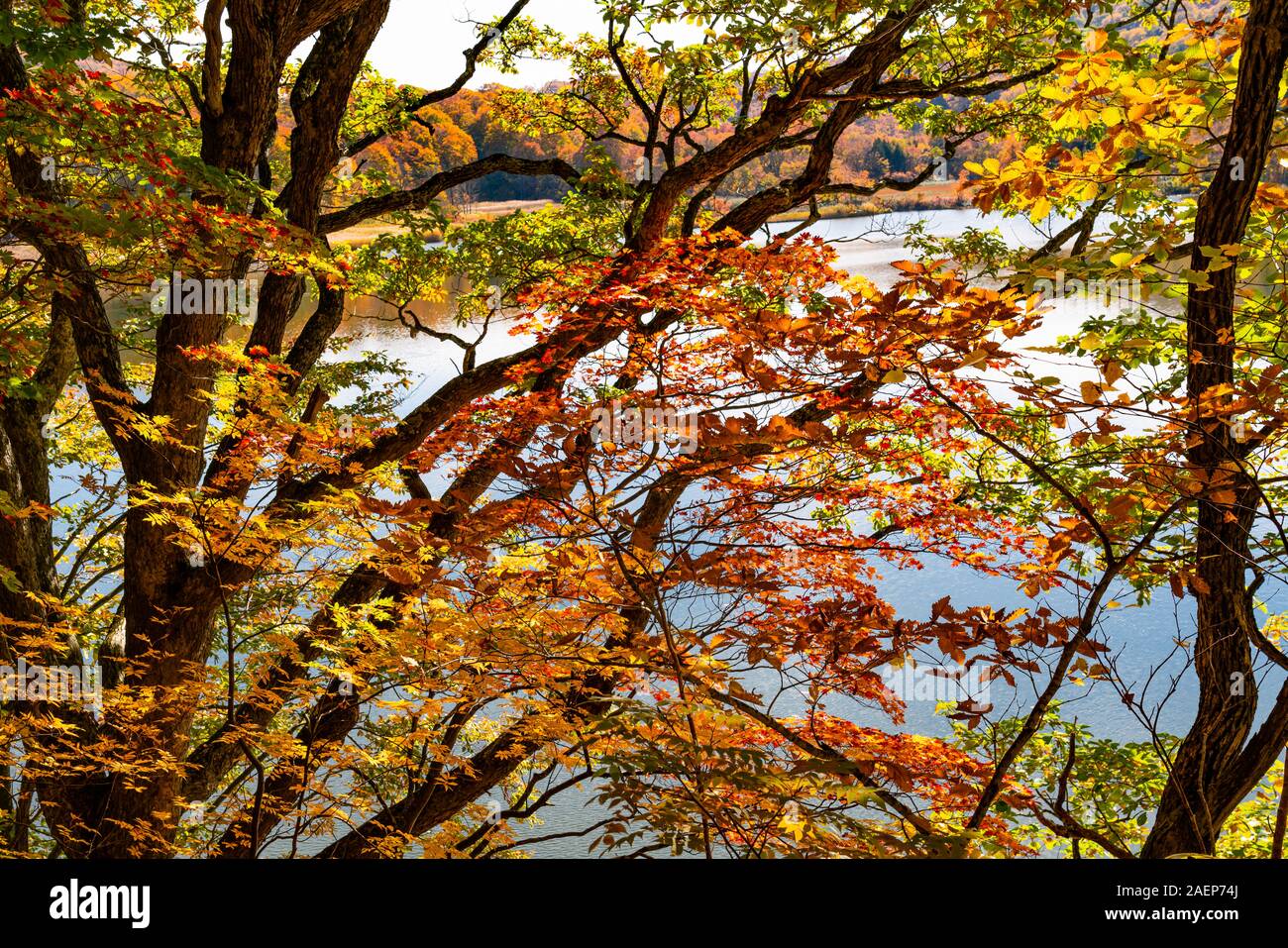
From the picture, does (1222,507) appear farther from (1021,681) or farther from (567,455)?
(1021,681)

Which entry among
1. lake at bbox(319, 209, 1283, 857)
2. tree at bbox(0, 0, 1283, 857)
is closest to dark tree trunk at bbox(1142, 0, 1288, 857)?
tree at bbox(0, 0, 1283, 857)

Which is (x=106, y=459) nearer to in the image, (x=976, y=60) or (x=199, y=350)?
(x=199, y=350)

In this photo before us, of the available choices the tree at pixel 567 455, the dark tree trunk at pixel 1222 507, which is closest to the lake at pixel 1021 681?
the tree at pixel 567 455

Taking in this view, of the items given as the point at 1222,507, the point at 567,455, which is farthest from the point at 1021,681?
the point at 567,455

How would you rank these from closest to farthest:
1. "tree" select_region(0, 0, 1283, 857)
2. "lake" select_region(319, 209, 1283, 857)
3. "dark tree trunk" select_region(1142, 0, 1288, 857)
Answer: "dark tree trunk" select_region(1142, 0, 1288, 857)
"tree" select_region(0, 0, 1283, 857)
"lake" select_region(319, 209, 1283, 857)

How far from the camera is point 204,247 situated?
4.26 meters

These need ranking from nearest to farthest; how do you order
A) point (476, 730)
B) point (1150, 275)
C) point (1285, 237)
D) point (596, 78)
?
point (1150, 275)
point (1285, 237)
point (476, 730)
point (596, 78)

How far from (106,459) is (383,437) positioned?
6004mm

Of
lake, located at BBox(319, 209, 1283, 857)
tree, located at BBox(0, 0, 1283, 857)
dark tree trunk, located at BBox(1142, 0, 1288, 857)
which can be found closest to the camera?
dark tree trunk, located at BBox(1142, 0, 1288, 857)

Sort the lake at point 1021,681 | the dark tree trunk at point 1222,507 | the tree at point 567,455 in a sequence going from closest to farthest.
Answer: the dark tree trunk at point 1222,507, the tree at point 567,455, the lake at point 1021,681

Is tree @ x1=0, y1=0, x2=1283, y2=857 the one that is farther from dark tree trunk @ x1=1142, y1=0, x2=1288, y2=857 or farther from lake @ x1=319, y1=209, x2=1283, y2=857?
lake @ x1=319, y1=209, x2=1283, y2=857

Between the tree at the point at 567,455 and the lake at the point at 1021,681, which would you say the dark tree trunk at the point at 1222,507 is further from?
the lake at the point at 1021,681

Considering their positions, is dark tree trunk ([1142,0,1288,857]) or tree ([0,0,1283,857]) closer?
dark tree trunk ([1142,0,1288,857])
